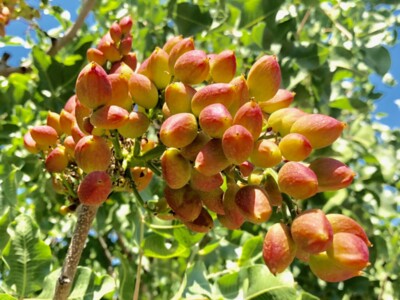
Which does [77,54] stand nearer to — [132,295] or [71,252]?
[132,295]

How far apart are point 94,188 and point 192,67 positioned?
202 mm

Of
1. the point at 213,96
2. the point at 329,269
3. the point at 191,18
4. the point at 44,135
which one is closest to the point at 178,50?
the point at 213,96

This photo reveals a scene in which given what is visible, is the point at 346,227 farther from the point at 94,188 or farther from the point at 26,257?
the point at 26,257

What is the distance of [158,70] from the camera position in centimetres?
81

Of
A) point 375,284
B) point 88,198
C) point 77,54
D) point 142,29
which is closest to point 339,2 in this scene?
point 142,29

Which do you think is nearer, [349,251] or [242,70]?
[349,251]

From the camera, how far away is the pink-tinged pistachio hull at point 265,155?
68 cm

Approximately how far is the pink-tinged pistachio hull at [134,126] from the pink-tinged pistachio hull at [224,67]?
11cm

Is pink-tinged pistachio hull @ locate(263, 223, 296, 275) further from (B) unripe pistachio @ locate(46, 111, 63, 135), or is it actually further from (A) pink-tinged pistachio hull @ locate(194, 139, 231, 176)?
(B) unripe pistachio @ locate(46, 111, 63, 135)

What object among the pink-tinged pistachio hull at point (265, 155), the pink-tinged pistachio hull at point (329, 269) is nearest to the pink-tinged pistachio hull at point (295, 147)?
the pink-tinged pistachio hull at point (265, 155)

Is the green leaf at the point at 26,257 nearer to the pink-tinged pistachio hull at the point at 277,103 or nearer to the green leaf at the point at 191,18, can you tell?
the pink-tinged pistachio hull at the point at 277,103

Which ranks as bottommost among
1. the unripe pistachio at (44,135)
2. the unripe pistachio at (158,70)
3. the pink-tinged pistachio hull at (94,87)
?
the unripe pistachio at (44,135)

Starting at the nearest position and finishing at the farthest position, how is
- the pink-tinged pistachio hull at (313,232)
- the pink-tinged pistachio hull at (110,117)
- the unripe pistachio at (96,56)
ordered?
the pink-tinged pistachio hull at (313,232) < the pink-tinged pistachio hull at (110,117) < the unripe pistachio at (96,56)

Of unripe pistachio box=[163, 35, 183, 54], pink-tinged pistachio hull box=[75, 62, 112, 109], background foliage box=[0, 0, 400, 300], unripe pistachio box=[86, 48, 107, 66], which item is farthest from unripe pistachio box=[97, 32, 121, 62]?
background foliage box=[0, 0, 400, 300]
